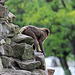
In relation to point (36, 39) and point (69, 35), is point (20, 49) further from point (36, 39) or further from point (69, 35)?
point (69, 35)

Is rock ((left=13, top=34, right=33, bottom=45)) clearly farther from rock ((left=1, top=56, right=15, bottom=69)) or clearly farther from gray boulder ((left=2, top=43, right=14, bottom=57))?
rock ((left=1, top=56, right=15, bottom=69))

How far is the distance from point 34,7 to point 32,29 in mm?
7105

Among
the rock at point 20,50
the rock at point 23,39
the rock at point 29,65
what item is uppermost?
the rock at point 23,39

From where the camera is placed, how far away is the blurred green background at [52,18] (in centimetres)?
1264

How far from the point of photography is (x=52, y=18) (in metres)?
12.7

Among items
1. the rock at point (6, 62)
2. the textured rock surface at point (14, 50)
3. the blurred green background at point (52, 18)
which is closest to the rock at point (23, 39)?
the textured rock surface at point (14, 50)

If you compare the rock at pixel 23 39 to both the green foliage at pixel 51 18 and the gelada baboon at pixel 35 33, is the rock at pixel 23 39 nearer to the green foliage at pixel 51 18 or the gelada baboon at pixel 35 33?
the gelada baboon at pixel 35 33

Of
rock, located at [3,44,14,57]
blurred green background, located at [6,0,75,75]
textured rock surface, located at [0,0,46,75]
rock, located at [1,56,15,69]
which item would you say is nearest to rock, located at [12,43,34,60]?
textured rock surface, located at [0,0,46,75]

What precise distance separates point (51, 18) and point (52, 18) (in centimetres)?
12

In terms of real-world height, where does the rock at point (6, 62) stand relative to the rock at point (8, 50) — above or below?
below

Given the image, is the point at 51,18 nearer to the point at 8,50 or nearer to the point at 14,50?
the point at 14,50

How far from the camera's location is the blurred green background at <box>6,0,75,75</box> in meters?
12.6

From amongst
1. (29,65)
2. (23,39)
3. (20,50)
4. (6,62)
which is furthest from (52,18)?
(6,62)

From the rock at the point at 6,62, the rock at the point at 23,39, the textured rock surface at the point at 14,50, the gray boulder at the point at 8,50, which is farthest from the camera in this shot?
the rock at the point at 23,39
